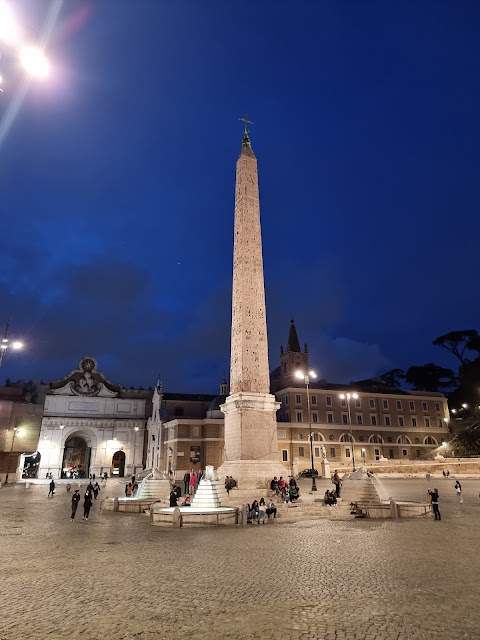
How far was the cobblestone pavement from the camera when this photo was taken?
17.0 ft

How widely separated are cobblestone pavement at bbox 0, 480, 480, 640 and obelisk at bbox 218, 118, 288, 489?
6.35m

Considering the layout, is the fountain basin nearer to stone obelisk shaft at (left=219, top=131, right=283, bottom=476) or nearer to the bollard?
the bollard

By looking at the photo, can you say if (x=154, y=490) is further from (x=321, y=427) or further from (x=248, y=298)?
(x=321, y=427)

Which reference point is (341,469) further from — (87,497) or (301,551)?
(301,551)

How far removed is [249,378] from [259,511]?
6548 millimetres

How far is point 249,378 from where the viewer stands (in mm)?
20703

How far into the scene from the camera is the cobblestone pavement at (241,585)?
5.18 meters

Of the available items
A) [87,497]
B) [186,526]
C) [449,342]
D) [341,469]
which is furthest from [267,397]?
[449,342]

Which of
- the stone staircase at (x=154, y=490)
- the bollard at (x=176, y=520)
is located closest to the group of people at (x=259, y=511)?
the bollard at (x=176, y=520)

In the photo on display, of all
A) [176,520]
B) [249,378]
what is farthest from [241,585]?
[249,378]

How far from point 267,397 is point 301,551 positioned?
34.7 ft

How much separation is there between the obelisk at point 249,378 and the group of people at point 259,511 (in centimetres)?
283

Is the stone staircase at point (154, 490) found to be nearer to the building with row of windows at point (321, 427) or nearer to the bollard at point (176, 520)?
the bollard at point (176, 520)

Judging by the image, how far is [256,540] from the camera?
11812 millimetres
